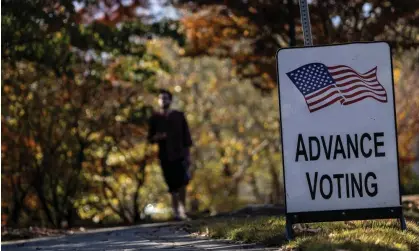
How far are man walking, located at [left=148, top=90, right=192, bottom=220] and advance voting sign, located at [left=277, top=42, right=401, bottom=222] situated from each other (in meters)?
6.17

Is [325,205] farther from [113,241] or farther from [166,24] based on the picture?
[166,24]

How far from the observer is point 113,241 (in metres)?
11.3

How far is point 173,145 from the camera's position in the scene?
15461 millimetres

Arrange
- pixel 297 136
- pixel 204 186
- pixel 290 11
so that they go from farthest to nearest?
1. pixel 204 186
2. pixel 290 11
3. pixel 297 136

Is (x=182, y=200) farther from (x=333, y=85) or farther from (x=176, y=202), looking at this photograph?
(x=333, y=85)

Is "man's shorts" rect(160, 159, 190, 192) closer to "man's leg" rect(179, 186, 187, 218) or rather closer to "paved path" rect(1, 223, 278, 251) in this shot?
"man's leg" rect(179, 186, 187, 218)

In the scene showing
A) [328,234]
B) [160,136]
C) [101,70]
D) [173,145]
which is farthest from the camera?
[101,70]

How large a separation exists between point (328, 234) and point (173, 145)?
6.41 metres

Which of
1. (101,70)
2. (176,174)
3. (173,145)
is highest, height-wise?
(101,70)

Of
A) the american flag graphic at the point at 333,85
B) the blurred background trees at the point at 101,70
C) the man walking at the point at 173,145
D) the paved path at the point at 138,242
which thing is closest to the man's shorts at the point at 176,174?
the man walking at the point at 173,145

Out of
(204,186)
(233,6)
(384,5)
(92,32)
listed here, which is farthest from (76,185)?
(204,186)

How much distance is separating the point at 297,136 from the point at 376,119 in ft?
2.44

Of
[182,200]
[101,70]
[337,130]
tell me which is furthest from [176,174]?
[337,130]

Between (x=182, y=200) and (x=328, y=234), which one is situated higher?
(x=182, y=200)
